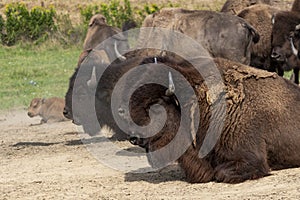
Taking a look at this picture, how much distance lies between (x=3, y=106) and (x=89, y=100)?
5.07 meters

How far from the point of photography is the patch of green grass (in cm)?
1545

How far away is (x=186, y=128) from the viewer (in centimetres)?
634

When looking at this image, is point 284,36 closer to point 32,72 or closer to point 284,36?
point 284,36

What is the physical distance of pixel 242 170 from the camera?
241 inches

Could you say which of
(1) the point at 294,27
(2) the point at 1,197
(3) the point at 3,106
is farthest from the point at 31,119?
(2) the point at 1,197

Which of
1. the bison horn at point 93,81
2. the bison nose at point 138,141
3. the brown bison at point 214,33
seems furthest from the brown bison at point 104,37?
the bison nose at point 138,141

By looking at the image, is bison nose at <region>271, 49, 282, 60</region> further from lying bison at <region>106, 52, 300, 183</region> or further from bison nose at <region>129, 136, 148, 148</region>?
bison nose at <region>129, 136, 148, 148</region>

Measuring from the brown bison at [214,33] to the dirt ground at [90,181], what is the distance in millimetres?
2931

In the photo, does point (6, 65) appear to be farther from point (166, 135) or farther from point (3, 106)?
point (166, 135)

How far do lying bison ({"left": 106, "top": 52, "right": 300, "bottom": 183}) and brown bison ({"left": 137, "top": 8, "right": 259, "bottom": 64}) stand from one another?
A: 186 inches

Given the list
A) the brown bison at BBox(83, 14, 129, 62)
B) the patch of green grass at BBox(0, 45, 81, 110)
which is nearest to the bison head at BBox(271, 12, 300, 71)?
the brown bison at BBox(83, 14, 129, 62)

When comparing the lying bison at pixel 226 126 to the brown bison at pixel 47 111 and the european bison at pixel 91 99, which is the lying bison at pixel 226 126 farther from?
the brown bison at pixel 47 111

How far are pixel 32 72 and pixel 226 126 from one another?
1277 centimetres

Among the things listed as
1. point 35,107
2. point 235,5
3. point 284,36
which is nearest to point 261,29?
point 284,36
